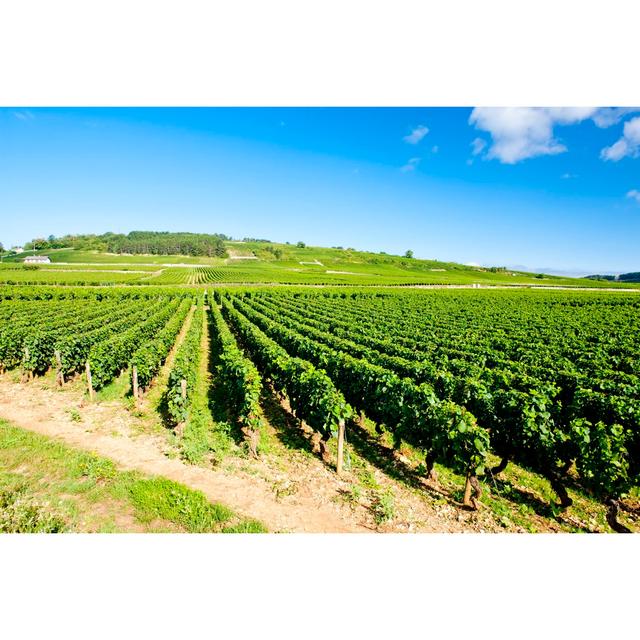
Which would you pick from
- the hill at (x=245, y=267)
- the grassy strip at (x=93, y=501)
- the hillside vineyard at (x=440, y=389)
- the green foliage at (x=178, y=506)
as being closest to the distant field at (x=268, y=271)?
the hill at (x=245, y=267)

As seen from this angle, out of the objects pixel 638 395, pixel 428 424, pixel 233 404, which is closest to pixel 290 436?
pixel 233 404

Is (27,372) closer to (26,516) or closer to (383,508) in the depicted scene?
(26,516)

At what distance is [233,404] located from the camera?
13.7 metres

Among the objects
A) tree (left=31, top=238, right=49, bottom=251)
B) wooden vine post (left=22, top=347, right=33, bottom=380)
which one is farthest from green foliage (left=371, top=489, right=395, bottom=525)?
tree (left=31, top=238, right=49, bottom=251)

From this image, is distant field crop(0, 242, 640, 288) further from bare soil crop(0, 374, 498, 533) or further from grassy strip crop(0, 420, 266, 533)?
grassy strip crop(0, 420, 266, 533)

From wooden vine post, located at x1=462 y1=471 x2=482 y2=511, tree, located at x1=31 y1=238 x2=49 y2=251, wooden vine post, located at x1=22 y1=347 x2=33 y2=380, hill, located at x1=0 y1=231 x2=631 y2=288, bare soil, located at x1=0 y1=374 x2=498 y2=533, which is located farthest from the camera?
tree, located at x1=31 y1=238 x2=49 y2=251

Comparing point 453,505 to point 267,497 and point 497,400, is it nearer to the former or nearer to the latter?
point 497,400

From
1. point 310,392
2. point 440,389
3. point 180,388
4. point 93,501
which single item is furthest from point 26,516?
point 440,389

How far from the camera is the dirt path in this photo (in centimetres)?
716

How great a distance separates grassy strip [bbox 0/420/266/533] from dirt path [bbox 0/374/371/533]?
461 millimetres

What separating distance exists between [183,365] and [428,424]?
9183 millimetres

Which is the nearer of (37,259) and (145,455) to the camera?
(145,455)

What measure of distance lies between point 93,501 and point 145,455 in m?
2.34

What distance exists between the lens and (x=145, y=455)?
962cm
